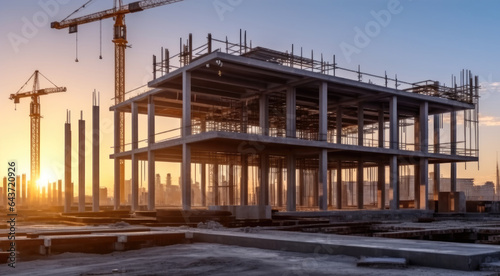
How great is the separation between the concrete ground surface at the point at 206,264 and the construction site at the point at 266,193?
0.13 feet

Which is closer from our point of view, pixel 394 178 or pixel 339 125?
pixel 394 178

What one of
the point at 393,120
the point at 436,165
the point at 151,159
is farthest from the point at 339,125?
the point at 151,159

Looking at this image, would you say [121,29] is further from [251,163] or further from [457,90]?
[457,90]

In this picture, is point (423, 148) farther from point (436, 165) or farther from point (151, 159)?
point (151, 159)

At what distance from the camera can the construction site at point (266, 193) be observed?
33.8ft

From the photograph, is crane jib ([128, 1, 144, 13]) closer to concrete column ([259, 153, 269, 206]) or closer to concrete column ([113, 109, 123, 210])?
concrete column ([113, 109, 123, 210])

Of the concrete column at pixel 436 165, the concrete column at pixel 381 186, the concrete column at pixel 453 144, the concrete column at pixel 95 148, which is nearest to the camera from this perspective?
the concrete column at pixel 95 148

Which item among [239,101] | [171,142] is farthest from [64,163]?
[239,101]

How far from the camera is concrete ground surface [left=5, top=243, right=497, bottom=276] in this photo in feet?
29.3

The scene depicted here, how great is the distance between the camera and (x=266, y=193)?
3703 centimetres

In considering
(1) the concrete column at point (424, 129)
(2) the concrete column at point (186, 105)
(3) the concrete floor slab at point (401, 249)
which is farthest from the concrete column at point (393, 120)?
(3) the concrete floor slab at point (401, 249)

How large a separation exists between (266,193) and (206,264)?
89.2ft

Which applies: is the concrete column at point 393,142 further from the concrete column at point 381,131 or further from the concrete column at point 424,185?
the concrete column at point 381,131

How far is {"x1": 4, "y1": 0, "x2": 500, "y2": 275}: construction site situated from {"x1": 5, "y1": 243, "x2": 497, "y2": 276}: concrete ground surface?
4 cm
